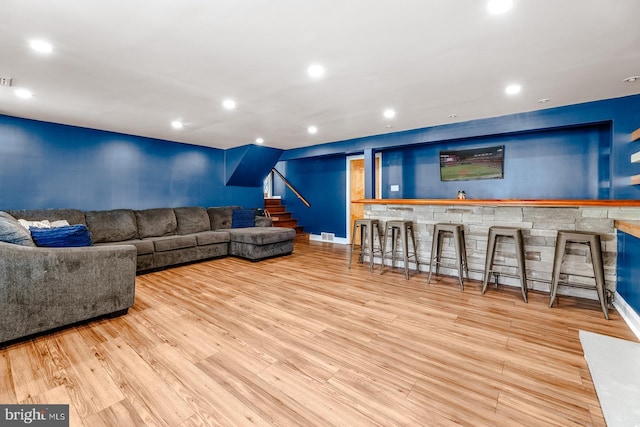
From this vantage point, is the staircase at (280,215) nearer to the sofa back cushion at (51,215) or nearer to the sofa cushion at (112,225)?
the sofa cushion at (112,225)

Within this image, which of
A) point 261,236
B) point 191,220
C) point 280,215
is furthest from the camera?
point 280,215

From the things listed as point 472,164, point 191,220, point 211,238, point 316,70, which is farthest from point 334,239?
point 316,70

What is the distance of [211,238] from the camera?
5094 millimetres

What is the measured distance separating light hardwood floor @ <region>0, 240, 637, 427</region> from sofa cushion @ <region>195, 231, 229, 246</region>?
1684mm

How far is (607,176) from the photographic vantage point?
381cm

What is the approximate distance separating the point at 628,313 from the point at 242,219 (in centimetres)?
567

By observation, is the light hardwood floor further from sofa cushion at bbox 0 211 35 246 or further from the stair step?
the stair step

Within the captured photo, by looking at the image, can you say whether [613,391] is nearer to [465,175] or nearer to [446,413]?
[446,413]

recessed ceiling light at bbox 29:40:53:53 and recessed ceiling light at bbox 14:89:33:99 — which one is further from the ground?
recessed ceiling light at bbox 14:89:33:99

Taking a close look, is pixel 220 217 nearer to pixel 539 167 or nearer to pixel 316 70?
pixel 316 70

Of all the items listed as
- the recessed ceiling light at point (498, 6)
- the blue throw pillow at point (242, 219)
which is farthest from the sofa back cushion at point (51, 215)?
the recessed ceiling light at point (498, 6)

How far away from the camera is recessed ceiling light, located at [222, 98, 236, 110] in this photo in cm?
340

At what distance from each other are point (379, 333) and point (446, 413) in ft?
2.97

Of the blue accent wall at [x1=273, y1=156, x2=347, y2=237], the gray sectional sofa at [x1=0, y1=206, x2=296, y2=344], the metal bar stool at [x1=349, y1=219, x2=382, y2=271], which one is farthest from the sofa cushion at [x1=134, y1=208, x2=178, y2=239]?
the blue accent wall at [x1=273, y1=156, x2=347, y2=237]
